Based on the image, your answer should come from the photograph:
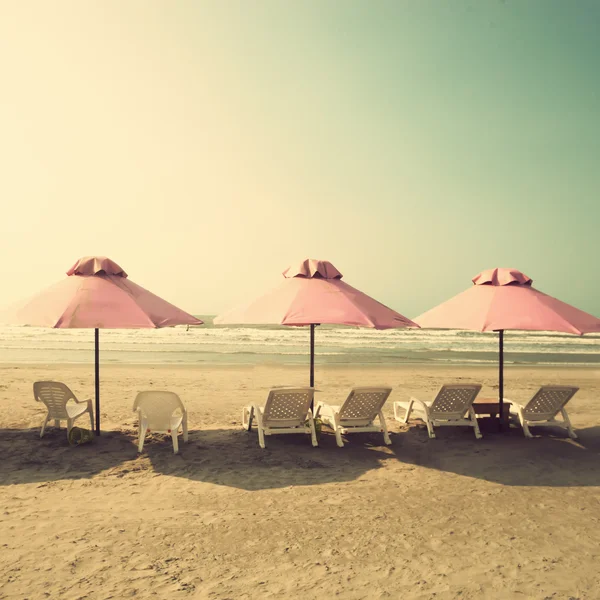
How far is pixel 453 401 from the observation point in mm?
7637

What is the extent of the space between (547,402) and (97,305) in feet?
20.2

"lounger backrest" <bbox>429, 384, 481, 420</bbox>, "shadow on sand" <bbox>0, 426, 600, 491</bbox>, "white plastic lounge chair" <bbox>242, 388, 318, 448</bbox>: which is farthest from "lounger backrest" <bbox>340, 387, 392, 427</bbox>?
"lounger backrest" <bbox>429, 384, 481, 420</bbox>

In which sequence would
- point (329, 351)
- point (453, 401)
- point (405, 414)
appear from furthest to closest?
point (329, 351) → point (405, 414) → point (453, 401)

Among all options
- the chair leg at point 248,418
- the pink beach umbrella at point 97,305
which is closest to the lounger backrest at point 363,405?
the chair leg at point 248,418

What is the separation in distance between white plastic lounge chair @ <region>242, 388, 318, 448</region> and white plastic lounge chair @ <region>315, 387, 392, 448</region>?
13.4 inches

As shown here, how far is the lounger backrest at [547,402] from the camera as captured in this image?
7523mm

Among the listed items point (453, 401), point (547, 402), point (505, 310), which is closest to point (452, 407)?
point (453, 401)

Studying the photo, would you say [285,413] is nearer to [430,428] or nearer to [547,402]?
[430,428]

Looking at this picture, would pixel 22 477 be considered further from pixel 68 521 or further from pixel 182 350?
pixel 182 350

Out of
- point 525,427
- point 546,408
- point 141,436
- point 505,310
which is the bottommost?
point 525,427

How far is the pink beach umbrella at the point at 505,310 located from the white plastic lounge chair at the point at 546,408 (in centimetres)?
42

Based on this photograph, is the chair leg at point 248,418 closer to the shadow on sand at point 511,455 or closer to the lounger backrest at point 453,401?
the shadow on sand at point 511,455

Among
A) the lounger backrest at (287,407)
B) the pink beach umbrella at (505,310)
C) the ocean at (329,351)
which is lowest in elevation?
the ocean at (329,351)

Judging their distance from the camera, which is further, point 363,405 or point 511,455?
point 363,405
